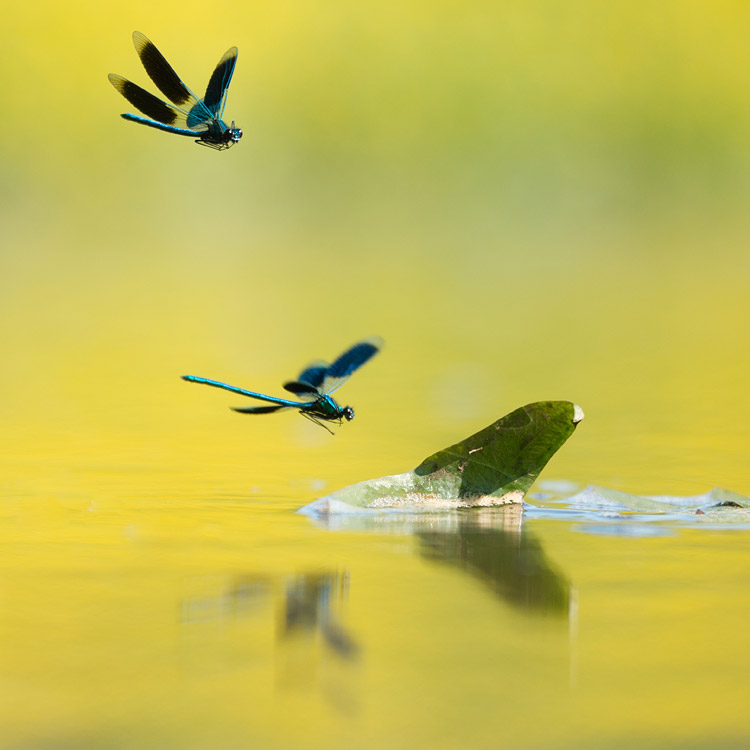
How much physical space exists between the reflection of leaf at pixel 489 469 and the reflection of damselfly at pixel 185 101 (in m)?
0.90

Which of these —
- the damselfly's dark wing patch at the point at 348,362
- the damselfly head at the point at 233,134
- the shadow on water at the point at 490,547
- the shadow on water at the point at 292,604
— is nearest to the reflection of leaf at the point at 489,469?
the shadow on water at the point at 490,547

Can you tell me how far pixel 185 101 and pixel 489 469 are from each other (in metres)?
1.07

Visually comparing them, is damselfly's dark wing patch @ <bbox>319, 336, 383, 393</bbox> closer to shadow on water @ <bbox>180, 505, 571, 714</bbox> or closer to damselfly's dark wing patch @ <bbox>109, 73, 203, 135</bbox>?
shadow on water @ <bbox>180, 505, 571, 714</bbox>

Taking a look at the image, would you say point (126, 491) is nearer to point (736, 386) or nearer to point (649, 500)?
point (649, 500)

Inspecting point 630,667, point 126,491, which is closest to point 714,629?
point 630,667

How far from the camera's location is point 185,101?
2223mm

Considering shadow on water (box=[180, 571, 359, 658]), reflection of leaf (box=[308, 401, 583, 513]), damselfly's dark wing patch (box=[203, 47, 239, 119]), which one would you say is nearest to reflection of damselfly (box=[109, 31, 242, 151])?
damselfly's dark wing patch (box=[203, 47, 239, 119])

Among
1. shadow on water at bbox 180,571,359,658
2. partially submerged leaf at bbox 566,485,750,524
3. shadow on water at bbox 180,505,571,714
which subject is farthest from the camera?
partially submerged leaf at bbox 566,485,750,524

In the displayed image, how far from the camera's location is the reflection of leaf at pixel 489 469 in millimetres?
2729

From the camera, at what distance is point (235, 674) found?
1.59 m

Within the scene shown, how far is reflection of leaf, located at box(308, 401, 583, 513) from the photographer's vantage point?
107 inches

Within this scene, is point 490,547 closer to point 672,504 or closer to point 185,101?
point 672,504

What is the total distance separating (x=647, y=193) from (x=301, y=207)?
359 centimetres

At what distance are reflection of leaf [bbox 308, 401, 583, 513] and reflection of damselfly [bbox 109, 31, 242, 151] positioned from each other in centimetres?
90
